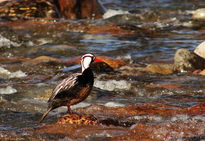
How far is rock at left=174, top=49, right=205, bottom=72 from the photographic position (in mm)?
10766

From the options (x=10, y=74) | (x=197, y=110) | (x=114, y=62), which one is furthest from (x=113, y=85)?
(x=197, y=110)

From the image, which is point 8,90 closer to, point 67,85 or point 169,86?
point 169,86

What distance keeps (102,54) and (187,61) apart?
243 cm

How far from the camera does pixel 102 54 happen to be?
41.0 feet

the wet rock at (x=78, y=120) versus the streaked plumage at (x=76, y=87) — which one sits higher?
the streaked plumage at (x=76, y=87)

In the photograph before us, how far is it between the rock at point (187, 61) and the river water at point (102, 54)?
1.65ft

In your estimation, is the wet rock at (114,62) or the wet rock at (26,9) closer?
the wet rock at (114,62)

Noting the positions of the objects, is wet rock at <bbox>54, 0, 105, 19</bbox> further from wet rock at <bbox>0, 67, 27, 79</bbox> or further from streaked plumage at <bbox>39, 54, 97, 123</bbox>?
streaked plumage at <bbox>39, 54, 97, 123</bbox>

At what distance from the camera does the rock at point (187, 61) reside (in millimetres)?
10766

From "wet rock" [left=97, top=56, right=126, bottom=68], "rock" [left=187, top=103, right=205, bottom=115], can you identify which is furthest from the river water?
"rock" [left=187, top=103, right=205, bottom=115]

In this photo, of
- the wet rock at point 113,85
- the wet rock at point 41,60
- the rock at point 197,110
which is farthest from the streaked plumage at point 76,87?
the wet rock at point 41,60

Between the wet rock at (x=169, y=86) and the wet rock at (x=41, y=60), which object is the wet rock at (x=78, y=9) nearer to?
the wet rock at (x=41, y=60)

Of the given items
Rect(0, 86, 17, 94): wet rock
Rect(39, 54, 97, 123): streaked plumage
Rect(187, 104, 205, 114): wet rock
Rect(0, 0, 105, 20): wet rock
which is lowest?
Rect(0, 86, 17, 94): wet rock

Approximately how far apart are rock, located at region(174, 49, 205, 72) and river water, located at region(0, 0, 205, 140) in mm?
504
